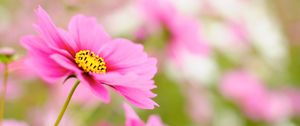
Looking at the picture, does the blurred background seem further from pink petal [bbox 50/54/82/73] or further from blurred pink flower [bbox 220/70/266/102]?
pink petal [bbox 50/54/82/73]

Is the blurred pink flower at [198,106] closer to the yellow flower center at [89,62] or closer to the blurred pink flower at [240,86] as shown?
the blurred pink flower at [240,86]

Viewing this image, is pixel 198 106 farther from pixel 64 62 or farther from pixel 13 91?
pixel 64 62

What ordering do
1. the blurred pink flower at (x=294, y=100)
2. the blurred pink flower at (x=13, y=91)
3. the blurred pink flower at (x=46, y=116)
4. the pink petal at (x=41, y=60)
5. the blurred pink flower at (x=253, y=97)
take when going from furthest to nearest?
the blurred pink flower at (x=294, y=100) < the blurred pink flower at (x=253, y=97) < the blurred pink flower at (x=13, y=91) < the blurred pink flower at (x=46, y=116) < the pink petal at (x=41, y=60)

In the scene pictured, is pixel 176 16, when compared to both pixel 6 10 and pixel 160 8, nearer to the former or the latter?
pixel 160 8

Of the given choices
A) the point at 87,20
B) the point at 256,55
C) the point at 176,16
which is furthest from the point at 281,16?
the point at 87,20

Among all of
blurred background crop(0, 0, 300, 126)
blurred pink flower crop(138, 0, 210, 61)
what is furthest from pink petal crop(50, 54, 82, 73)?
blurred pink flower crop(138, 0, 210, 61)

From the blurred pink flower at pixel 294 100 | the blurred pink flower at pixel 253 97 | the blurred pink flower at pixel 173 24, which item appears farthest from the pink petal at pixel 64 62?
the blurred pink flower at pixel 294 100

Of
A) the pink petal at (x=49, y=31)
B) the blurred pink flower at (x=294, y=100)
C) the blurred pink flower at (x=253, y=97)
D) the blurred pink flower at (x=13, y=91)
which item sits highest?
the blurred pink flower at (x=294, y=100)
